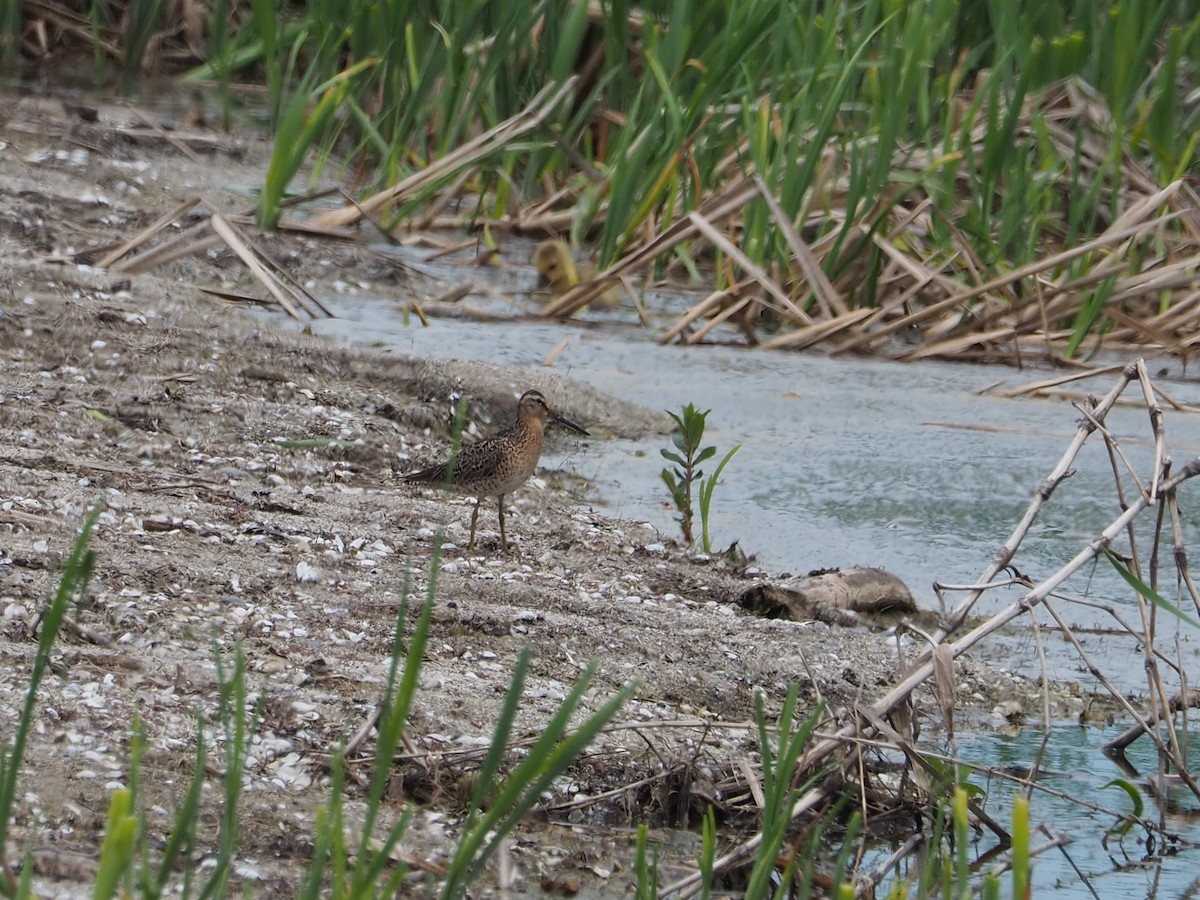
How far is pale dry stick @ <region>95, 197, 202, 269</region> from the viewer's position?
20.3 feet

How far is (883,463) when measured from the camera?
17.1 ft

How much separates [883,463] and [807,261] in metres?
1.50

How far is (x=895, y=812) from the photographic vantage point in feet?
10.0

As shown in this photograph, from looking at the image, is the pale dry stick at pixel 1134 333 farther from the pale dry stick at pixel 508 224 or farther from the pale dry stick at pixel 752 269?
the pale dry stick at pixel 508 224

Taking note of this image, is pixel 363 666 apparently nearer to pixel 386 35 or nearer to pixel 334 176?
pixel 386 35

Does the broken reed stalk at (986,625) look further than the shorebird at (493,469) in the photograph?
No

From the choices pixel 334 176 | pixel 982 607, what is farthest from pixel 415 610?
pixel 334 176

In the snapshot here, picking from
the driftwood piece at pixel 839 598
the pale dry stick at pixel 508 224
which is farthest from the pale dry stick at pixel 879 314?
the driftwood piece at pixel 839 598

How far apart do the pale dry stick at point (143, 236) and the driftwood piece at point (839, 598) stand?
2956mm

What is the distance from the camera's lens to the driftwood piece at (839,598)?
4.16 meters

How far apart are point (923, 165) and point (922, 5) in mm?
884

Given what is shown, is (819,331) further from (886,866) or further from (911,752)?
(886,866)

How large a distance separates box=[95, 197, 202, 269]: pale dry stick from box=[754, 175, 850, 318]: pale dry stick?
204cm

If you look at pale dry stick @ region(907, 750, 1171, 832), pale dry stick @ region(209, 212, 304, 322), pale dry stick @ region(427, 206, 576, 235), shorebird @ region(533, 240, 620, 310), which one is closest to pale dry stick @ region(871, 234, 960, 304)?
shorebird @ region(533, 240, 620, 310)
